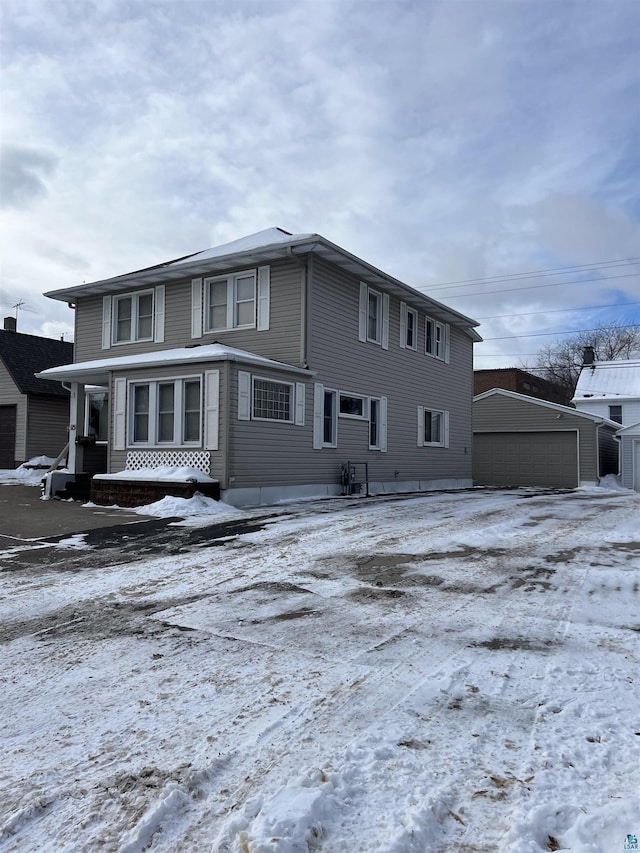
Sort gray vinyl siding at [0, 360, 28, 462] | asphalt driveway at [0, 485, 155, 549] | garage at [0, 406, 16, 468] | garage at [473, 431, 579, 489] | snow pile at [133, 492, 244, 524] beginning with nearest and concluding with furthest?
asphalt driveway at [0, 485, 155, 549]
snow pile at [133, 492, 244, 524]
gray vinyl siding at [0, 360, 28, 462]
garage at [0, 406, 16, 468]
garage at [473, 431, 579, 489]

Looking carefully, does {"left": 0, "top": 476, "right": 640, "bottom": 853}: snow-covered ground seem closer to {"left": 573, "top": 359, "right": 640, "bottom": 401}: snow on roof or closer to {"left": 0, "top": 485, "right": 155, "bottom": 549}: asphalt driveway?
{"left": 0, "top": 485, "right": 155, "bottom": 549}: asphalt driveway

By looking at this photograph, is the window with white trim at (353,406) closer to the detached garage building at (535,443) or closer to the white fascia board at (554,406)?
the detached garage building at (535,443)

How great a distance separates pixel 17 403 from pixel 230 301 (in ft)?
38.0

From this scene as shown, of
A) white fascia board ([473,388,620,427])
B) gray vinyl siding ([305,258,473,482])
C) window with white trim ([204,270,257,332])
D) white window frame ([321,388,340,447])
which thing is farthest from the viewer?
white fascia board ([473,388,620,427])

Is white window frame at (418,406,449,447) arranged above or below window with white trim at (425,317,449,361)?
below

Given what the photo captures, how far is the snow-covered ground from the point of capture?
7.07ft

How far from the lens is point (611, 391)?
3359cm

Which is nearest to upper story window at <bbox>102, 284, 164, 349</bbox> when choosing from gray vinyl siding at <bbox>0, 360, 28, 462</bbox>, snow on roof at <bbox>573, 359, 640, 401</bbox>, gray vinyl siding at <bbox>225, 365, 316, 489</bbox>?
gray vinyl siding at <bbox>225, 365, 316, 489</bbox>

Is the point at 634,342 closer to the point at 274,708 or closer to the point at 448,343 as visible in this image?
the point at 448,343

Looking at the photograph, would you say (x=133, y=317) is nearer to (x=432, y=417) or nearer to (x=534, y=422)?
(x=432, y=417)

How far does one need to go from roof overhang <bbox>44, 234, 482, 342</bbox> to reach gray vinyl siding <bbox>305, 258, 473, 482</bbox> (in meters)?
0.38

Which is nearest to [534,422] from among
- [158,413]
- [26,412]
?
[158,413]

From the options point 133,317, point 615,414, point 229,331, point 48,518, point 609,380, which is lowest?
point 48,518

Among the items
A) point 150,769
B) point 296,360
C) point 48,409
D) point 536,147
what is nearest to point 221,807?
point 150,769
